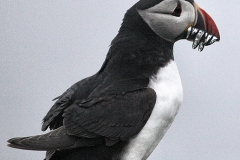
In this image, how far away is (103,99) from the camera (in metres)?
7.22

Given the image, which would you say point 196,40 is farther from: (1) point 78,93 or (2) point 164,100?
(1) point 78,93

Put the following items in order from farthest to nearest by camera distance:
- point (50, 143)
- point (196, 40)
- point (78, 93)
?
point (196, 40) → point (78, 93) → point (50, 143)

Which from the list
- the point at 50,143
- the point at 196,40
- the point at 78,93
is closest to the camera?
the point at 50,143

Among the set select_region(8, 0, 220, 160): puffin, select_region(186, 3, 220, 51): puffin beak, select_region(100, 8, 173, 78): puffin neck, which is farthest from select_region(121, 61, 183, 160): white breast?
select_region(186, 3, 220, 51): puffin beak

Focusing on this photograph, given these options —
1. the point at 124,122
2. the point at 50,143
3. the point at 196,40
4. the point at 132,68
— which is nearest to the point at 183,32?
the point at 196,40

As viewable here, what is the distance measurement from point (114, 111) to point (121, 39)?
0.94 m

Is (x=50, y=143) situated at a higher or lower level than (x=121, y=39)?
lower

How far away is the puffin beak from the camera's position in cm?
790

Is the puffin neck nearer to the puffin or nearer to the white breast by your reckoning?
the puffin

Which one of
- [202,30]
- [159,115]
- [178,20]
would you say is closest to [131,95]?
[159,115]

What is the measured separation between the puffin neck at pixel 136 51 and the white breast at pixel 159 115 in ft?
0.44

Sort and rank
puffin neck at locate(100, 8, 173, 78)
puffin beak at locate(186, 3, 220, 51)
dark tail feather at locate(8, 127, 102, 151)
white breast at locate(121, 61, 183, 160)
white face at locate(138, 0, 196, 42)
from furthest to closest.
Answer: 1. puffin beak at locate(186, 3, 220, 51)
2. white face at locate(138, 0, 196, 42)
3. puffin neck at locate(100, 8, 173, 78)
4. white breast at locate(121, 61, 183, 160)
5. dark tail feather at locate(8, 127, 102, 151)

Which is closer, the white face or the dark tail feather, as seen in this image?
the dark tail feather

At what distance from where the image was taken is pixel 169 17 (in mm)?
7742
